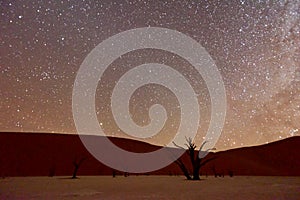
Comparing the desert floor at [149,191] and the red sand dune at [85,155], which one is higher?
the red sand dune at [85,155]

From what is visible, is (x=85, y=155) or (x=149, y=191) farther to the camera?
(x=85, y=155)

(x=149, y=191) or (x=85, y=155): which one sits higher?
(x=85, y=155)

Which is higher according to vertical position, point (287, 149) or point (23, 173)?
point (287, 149)

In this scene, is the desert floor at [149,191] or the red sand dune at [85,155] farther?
the red sand dune at [85,155]

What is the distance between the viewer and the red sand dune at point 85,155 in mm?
42062

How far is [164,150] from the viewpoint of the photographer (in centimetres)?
6291

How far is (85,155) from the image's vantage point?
51.1 metres

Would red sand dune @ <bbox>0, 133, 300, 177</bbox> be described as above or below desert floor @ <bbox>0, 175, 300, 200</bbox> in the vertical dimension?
above

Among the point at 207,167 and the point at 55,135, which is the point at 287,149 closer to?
the point at 207,167

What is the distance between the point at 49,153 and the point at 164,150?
2157 cm

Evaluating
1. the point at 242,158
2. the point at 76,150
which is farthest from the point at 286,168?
the point at 76,150

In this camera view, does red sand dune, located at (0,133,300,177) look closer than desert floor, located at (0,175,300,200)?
No

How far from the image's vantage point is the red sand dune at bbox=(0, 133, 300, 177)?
42.1 meters

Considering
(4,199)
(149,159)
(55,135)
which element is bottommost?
(4,199)
